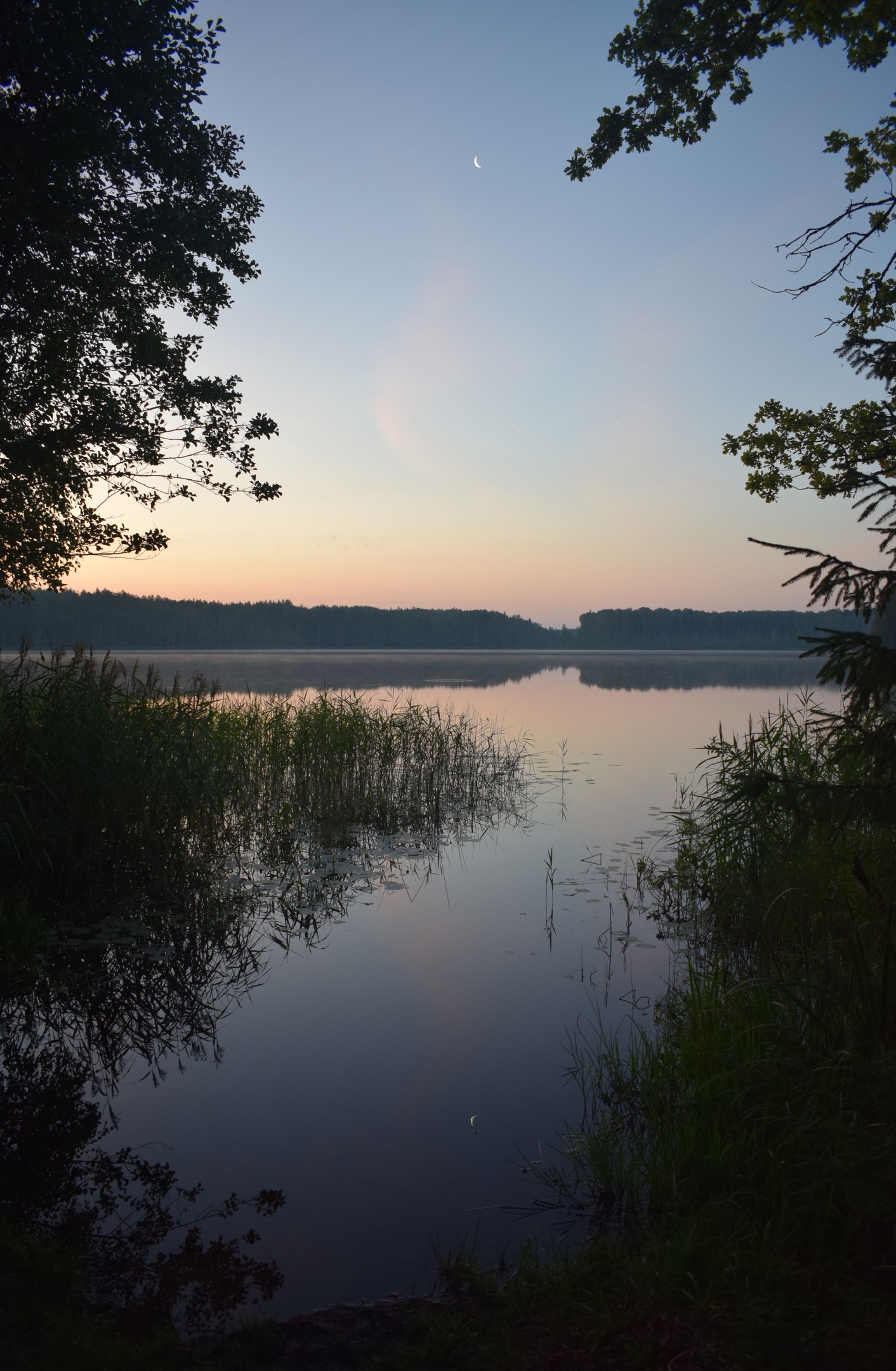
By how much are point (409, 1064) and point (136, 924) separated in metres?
3.49

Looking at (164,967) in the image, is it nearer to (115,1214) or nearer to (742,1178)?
(115,1214)

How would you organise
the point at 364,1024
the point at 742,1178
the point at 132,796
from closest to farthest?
the point at 742,1178 → the point at 364,1024 → the point at 132,796

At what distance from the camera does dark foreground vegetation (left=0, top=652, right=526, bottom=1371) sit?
10.6 feet

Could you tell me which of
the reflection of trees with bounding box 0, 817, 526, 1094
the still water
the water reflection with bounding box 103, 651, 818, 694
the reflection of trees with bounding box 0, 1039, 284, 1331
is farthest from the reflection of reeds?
the water reflection with bounding box 103, 651, 818, 694

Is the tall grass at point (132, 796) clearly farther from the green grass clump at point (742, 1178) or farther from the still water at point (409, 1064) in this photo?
the green grass clump at point (742, 1178)

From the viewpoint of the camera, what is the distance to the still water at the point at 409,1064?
3893 mm

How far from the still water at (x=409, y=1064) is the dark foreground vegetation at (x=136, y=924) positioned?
0.63 feet

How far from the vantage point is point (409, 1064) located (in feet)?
18.2

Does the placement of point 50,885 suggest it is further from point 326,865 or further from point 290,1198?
point 290,1198

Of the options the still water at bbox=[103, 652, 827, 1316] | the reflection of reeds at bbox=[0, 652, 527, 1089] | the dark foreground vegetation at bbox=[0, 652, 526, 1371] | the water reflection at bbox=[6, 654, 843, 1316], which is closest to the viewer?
the dark foreground vegetation at bbox=[0, 652, 526, 1371]

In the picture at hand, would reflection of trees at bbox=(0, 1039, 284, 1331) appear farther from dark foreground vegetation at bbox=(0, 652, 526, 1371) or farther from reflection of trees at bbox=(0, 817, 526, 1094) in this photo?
reflection of trees at bbox=(0, 817, 526, 1094)

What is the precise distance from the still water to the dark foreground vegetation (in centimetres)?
19

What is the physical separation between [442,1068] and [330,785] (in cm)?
820

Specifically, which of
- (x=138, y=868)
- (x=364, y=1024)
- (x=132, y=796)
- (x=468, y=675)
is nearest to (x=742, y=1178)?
(x=364, y=1024)
